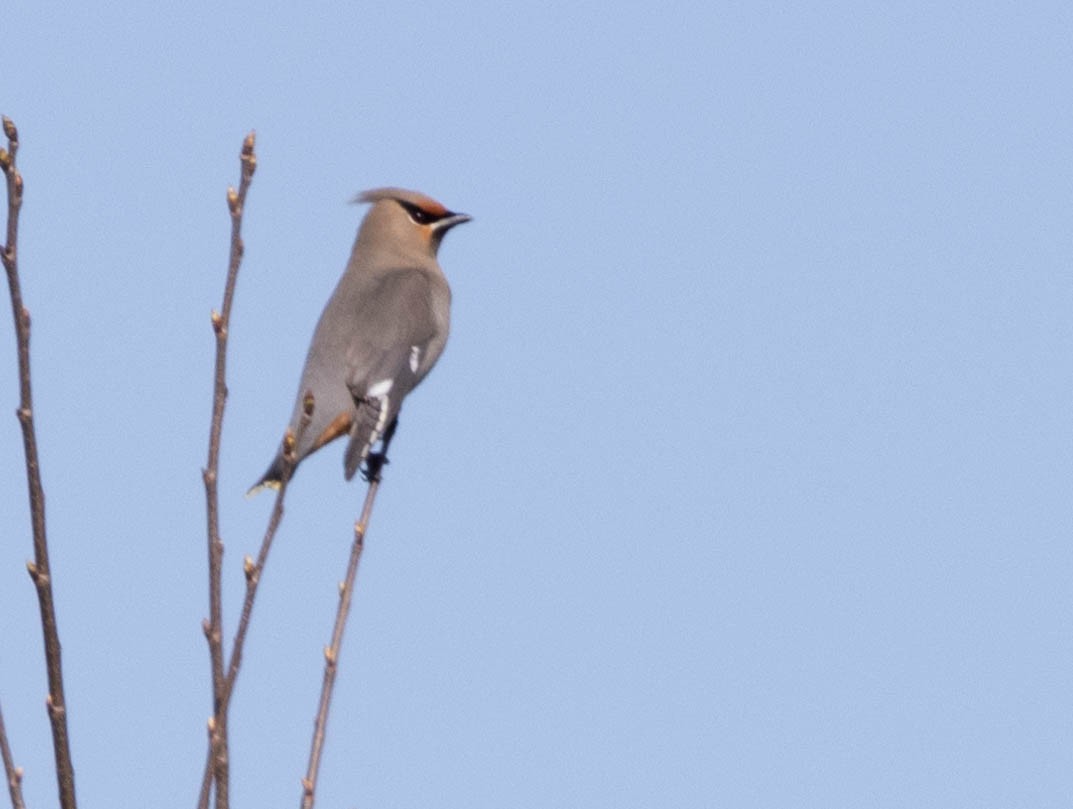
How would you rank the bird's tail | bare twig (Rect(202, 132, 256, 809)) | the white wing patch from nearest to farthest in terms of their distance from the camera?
bare twig (Rect(202, 132, 256, 809)), the bird's tail, the white wing patch

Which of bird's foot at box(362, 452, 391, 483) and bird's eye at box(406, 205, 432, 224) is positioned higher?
bird's eye at box(406, 205, 432, 224)

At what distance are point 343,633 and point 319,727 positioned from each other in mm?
151

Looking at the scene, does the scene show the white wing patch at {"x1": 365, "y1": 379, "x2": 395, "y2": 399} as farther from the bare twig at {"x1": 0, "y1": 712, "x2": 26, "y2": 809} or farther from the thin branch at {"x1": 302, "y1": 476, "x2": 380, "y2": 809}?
the bare twig at {"x1": 0, "y1": 712, "x2": 26, "y2": 809}

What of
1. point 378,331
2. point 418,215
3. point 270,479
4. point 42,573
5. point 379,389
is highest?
point 418,215

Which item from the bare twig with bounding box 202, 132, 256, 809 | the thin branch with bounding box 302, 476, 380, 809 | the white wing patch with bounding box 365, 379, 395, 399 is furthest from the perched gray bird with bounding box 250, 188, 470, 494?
the bare twig with bounding box 202, 132, 256, 809

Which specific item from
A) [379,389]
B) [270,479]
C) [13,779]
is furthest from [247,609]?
[379,389]

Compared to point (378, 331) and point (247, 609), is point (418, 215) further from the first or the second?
point (247, 609)

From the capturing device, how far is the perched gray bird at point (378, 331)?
5.04 meters

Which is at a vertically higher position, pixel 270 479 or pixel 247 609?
pixel 247 609

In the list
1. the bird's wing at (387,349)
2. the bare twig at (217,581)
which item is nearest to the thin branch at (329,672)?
the bare twig at (217,581)

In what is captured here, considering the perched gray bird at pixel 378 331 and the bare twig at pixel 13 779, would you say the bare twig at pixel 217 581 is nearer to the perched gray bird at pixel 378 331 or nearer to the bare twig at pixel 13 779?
the bare twig at pixel 13 779

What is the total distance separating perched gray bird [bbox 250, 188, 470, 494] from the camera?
16.5 feet

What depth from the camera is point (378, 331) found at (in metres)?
5.48

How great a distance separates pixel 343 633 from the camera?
2.16 m
